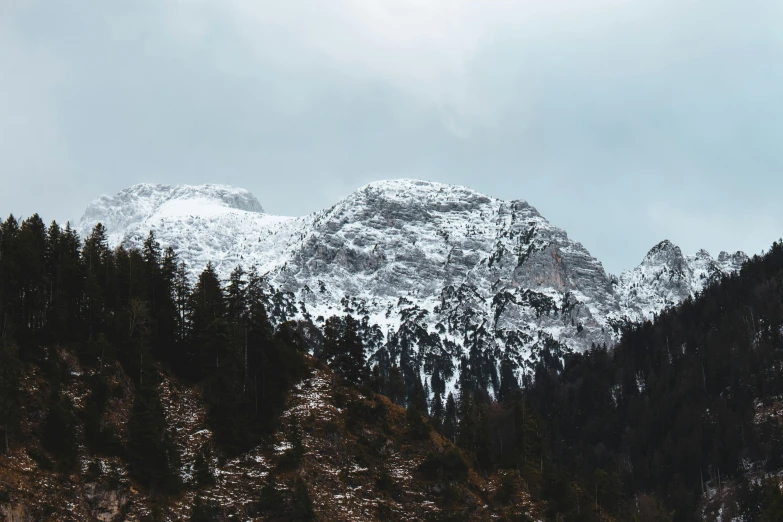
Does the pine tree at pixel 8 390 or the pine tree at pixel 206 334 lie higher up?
the pine tree at pixel 206 334

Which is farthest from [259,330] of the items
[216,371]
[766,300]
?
[766,300]

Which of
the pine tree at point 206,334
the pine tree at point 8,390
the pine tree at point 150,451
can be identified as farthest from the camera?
the pine tree at point 206,334

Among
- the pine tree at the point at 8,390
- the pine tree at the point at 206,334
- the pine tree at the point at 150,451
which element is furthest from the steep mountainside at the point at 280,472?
the pine tree at the point at 206,334

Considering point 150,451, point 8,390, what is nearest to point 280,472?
point 150,451

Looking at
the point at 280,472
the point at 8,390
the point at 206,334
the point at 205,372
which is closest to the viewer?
the point at 8,390

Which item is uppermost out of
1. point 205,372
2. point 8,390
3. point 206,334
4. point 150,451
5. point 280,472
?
point 206,334

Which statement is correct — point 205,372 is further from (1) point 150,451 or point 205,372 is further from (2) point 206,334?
(1) point 150,451

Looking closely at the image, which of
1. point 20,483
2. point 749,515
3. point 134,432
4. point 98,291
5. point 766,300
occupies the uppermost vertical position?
point 766,300

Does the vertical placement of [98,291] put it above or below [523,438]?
above

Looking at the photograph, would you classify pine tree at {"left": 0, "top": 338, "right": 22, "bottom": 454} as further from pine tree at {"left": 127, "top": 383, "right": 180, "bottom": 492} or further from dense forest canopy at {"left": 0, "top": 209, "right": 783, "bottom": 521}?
pine tree at {"left": 127, "top": 383, "right": 180, "bottom": 492}

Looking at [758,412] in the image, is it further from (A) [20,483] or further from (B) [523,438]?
(A) [20,483]

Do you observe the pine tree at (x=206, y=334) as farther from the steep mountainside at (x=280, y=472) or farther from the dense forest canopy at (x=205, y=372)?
the steep mountainside at (x=280, y=472)

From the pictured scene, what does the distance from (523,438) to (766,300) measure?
112 meters

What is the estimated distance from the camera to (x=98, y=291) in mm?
92062
